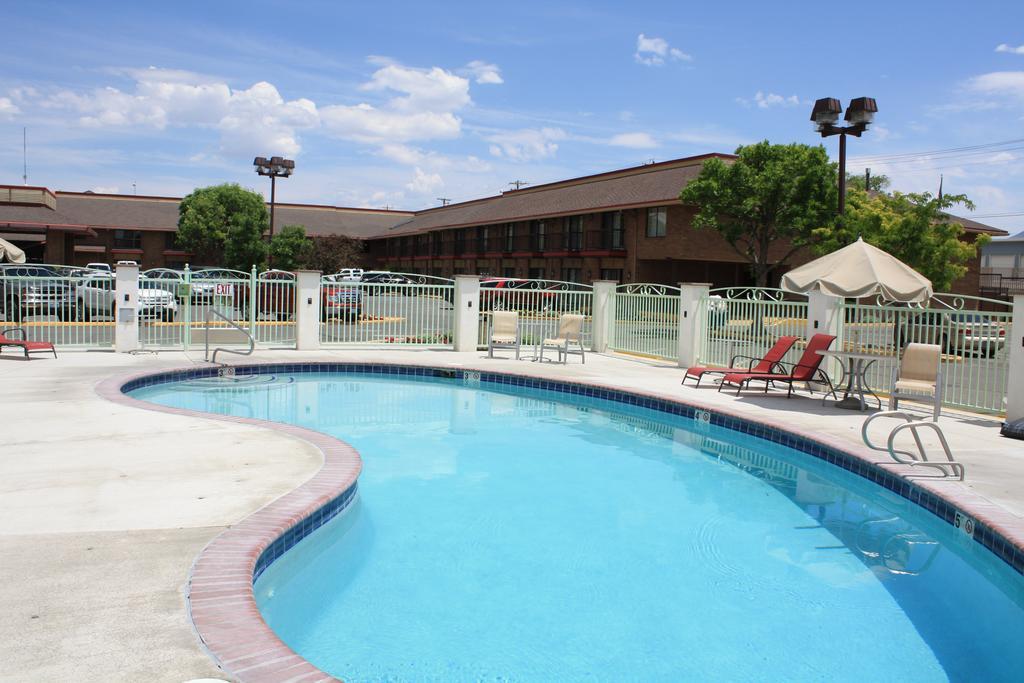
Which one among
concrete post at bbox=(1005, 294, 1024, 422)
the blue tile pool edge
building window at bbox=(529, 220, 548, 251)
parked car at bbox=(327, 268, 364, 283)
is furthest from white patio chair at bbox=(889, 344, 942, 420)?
building window at bbox=(529, 220, 548, 251)

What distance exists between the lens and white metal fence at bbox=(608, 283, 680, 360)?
16.9 m

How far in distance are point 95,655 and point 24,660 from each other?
27 cm

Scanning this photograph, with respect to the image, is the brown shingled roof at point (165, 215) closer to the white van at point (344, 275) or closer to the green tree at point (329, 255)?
the green tree at point (329, 255)

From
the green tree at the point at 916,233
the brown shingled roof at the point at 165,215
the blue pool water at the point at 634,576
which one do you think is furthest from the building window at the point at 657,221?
the brown shingled roof at the point at 165,215

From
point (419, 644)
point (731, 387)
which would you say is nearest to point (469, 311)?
point (731, 387)

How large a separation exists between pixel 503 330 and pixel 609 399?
483cm

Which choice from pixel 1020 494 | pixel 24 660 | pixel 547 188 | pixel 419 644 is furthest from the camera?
pixel 547 188

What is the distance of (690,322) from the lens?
16203 millimetres

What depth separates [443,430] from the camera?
11117 mm

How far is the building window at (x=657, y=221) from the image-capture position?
3594cm

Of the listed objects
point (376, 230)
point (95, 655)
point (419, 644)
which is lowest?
point (419, 644)

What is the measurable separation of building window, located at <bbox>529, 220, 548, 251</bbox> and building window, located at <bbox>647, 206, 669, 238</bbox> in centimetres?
916

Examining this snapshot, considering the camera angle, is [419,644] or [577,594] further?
[577,594]

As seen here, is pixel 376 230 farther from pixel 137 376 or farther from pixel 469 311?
pixel 137 376
